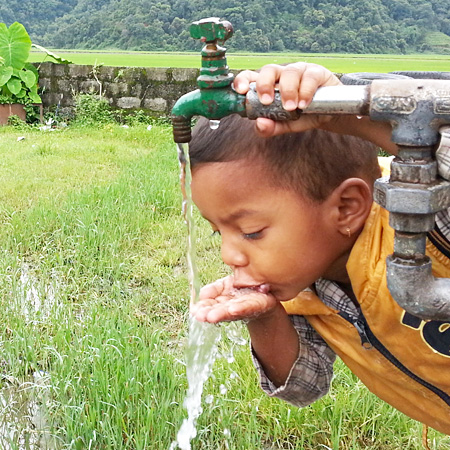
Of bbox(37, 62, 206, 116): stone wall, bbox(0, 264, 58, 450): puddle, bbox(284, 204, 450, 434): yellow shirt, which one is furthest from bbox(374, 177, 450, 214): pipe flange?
bbox(37, 62, 206, 116): stone wall

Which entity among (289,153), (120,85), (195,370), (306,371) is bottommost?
(120,85)

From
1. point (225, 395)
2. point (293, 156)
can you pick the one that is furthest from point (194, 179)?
point (225, 395)

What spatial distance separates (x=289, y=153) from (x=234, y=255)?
234mm

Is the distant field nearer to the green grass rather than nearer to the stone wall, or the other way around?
the stone wall

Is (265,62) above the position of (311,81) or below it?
below

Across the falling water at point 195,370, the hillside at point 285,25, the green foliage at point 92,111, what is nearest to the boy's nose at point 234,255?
the falling water at point 195,370

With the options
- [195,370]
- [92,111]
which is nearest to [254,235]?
[195,370]

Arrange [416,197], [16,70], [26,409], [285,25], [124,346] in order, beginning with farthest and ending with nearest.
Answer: [285,25]
[16,70]
[124,346]
[26,409]
[416,197]

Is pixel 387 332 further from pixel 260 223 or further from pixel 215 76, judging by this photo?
pixel 215 76

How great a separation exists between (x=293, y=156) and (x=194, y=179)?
0.21 meters

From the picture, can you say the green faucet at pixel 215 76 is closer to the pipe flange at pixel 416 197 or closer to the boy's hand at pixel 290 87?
the boy's hand at pixel 290 87

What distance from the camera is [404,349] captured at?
1.34 meters

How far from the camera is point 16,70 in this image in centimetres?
885

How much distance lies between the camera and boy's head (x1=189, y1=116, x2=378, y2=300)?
1276 millimetres
